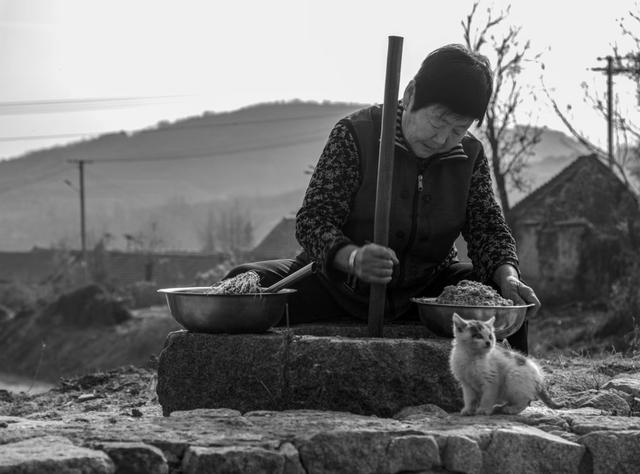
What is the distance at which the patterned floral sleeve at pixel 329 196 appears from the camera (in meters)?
4.88

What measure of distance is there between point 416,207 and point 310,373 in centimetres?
111

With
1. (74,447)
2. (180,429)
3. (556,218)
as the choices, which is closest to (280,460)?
(180,429)

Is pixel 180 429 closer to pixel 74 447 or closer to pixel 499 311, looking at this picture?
pixel 74 447

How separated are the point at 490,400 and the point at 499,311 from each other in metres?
0.41

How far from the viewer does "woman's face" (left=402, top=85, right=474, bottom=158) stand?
15.9ft

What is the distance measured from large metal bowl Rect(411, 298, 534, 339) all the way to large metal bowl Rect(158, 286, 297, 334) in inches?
27.7

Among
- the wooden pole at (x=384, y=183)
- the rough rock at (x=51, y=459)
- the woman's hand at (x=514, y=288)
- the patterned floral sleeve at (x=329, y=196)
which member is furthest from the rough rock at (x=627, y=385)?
the rough rock at (x=51, y=459)

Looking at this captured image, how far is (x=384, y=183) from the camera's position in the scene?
4.80 meters

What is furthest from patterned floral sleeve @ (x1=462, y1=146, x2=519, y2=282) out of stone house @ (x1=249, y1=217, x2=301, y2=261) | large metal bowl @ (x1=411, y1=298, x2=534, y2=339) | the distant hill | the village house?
the distant hill

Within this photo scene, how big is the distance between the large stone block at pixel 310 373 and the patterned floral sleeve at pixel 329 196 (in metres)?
0.49

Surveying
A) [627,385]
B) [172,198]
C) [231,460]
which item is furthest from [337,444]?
[172,198]

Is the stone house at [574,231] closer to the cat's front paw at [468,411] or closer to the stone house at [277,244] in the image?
the stone house at [277,244]

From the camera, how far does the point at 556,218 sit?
28.2 metres

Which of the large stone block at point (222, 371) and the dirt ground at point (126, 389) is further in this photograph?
the dirt ground at point (126, 389)
